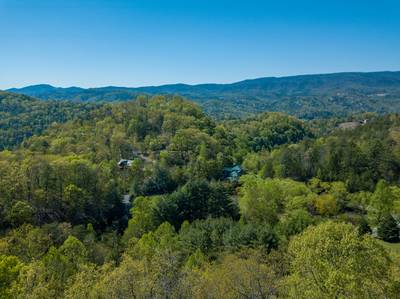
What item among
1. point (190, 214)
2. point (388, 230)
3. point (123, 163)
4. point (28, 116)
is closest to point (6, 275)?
point (190, 214)

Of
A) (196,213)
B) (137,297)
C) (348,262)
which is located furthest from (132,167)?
(348,262)

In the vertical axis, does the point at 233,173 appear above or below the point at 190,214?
below

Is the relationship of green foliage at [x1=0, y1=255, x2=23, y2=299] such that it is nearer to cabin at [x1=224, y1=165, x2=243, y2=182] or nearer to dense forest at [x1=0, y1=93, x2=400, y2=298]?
dense forest at [x1=0, y1=93, x2=400, y2=298]

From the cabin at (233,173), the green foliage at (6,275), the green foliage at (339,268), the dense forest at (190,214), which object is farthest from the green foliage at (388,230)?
the green foliage at (6,275)

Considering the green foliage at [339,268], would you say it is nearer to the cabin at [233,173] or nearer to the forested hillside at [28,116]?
the cabin at [233,173]

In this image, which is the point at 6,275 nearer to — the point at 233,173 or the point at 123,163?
the point at 123,163

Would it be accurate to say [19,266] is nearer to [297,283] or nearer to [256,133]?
[297,283]
